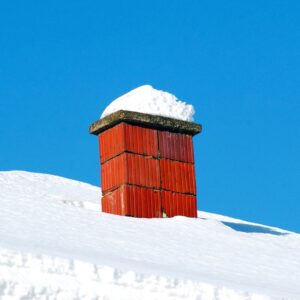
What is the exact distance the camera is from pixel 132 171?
1118cm

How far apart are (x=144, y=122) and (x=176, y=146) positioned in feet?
1.58

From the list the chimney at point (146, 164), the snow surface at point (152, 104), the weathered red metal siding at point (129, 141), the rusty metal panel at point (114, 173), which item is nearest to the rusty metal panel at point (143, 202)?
the chimney at point (146, 164)

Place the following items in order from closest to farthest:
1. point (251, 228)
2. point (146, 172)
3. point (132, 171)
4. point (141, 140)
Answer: point (132, 171) < point (146, 172) < point (141, 140) < point (251, 228)

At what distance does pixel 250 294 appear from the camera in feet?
23.5

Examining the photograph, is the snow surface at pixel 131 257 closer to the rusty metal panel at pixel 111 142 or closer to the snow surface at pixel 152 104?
the rusty metal panel at pixel 111 142

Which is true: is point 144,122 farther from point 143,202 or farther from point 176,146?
point 143,202

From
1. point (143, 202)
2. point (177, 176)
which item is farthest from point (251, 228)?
point (143, 202)

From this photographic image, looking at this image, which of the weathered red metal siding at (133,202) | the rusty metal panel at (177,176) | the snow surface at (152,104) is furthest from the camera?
the snow surface at (152,104)

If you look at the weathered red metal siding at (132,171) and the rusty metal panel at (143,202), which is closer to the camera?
the rusty metal panel at (143,202)

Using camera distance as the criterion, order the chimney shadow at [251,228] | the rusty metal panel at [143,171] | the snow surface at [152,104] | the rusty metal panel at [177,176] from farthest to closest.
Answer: the chimney shadow at [251,228] → the snow surface at [152,104] → the rusty metal panel at [177,176] → the rusty metal panel at [143,171]

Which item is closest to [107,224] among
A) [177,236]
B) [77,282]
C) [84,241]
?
[177,236]

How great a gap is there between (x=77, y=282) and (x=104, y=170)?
492 centimetres

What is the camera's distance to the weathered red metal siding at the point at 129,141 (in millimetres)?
11281

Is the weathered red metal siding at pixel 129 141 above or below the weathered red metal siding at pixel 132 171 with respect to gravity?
above
